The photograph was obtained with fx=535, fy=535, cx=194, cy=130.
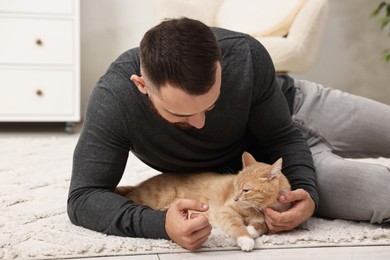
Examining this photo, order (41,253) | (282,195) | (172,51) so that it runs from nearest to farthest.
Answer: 1. (172,51)
2. (41,253)
3. (282,195)

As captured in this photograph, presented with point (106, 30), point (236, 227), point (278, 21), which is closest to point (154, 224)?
point (236, 227)

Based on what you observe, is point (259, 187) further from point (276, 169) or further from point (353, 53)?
point (353, 53)

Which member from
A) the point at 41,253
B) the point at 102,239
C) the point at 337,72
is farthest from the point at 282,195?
the point at 337,72

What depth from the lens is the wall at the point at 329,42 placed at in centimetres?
362

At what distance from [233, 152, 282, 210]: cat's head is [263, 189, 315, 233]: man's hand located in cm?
3

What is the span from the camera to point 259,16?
3.03 m

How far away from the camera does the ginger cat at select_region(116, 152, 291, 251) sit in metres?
1.30

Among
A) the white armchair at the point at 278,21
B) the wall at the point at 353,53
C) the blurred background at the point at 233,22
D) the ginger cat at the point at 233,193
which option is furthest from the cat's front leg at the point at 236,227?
the wall at the point at 353,53

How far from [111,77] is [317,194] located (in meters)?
0.59

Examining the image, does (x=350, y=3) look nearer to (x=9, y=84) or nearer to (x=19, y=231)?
(x=9, y=84)

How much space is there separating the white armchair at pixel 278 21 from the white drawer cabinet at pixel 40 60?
56 cm

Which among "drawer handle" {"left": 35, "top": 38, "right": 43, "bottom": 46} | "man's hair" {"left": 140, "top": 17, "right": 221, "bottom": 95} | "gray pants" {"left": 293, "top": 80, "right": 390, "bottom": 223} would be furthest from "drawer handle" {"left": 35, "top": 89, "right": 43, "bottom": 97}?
"man's hair" {"left": 140, "top": 17, "right": 221, "bottom": 95}

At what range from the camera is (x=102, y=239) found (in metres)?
1.22

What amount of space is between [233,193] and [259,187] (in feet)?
0.31
